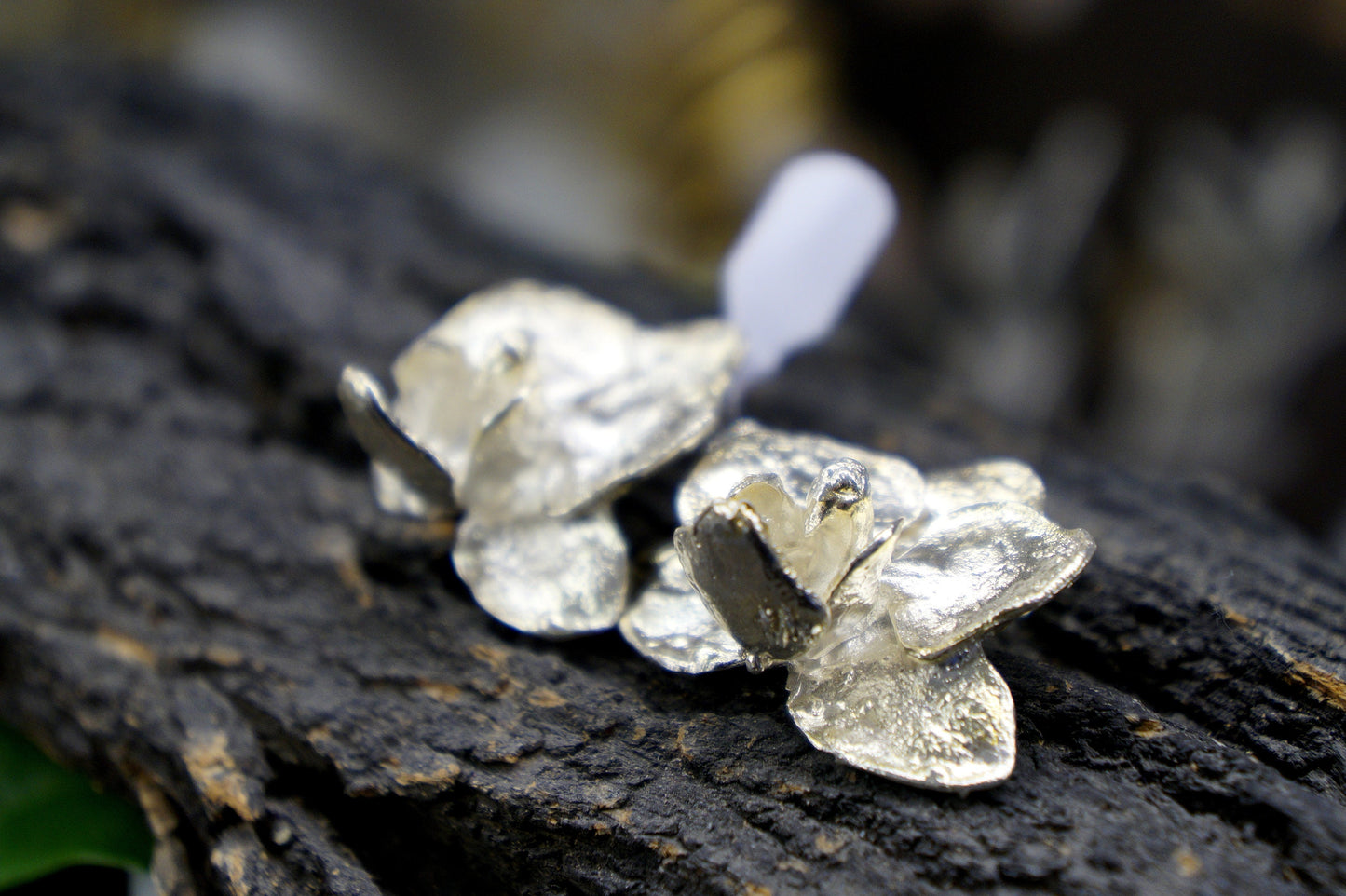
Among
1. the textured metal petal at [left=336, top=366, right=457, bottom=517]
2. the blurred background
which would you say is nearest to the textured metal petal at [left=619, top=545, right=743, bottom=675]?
the textured metal petal at [left=336, top=366, right=457, bottom=517]

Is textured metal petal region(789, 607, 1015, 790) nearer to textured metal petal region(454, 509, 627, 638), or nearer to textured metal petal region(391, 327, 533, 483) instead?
textured metal petal region(454, 509, 627, 638)

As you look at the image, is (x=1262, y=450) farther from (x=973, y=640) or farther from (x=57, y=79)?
(x=57, y=79)

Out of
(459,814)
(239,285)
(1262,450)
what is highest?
(1262,450)

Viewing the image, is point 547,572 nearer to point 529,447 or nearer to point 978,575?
point 529,447

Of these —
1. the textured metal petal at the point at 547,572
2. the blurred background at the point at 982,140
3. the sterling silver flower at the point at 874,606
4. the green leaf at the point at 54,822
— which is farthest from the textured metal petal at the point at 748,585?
the blurred background at the point at 982,140

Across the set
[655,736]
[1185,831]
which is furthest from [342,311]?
[1185,831]

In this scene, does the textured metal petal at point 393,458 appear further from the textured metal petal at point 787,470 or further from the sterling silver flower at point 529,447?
the textured metal petal at point 787,470
